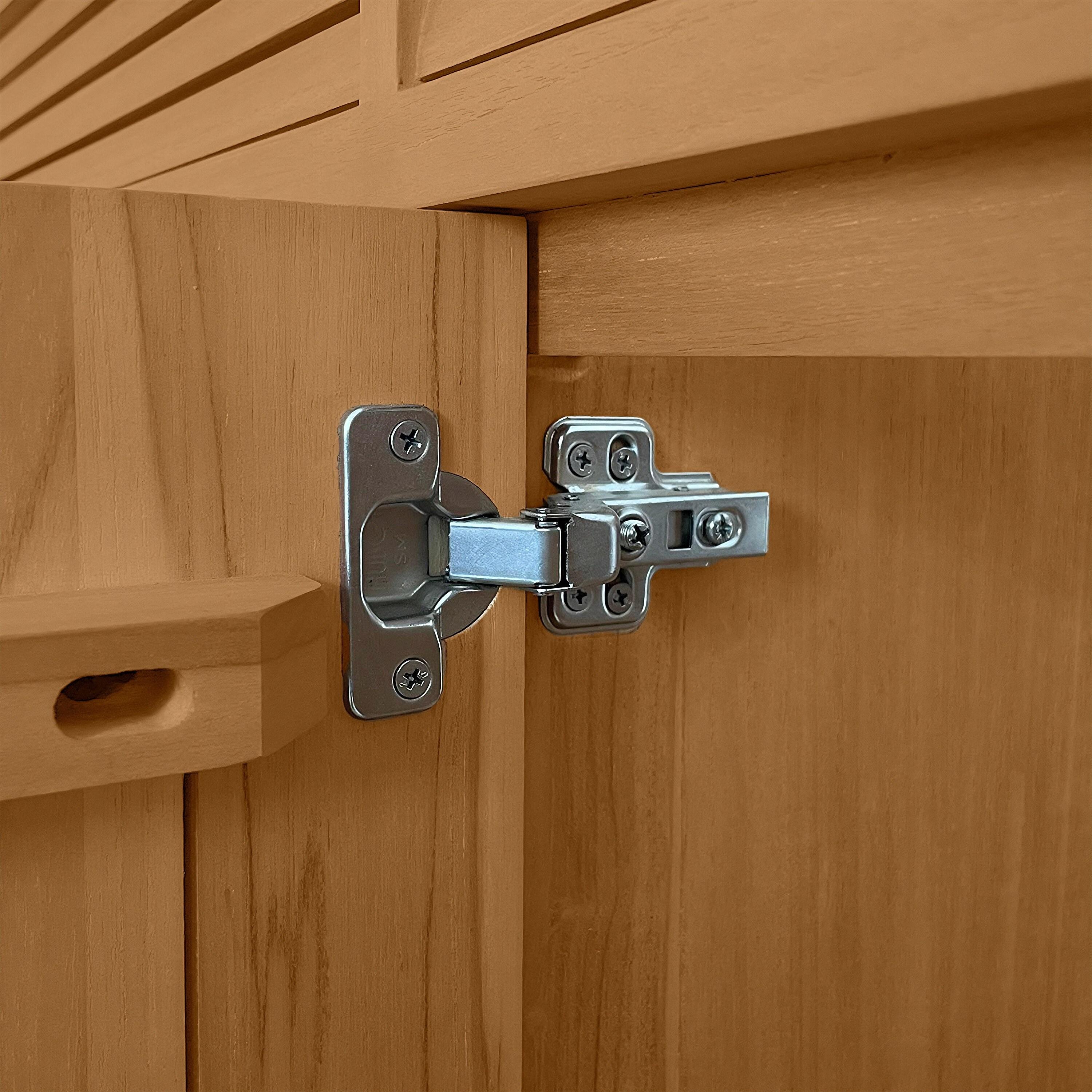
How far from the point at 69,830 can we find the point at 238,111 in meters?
0.45

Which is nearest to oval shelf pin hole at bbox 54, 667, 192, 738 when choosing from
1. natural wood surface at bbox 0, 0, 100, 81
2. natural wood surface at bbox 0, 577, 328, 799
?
natural wood surface at bbox 0, 577, 328, 799

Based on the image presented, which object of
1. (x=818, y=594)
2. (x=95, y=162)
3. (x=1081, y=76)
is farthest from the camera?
(x=95, y=162)

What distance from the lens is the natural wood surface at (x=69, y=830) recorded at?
405mm

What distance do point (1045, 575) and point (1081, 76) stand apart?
0.51 m

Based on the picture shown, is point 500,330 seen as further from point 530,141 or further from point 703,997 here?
point 703,997

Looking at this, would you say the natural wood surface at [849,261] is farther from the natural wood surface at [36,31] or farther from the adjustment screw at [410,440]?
the natural wood surface at [36,31]

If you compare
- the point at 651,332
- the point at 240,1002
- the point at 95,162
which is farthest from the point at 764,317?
the point at 95,162

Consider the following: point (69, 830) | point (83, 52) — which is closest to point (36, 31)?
point (83, 52)

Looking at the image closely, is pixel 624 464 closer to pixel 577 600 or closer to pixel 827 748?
pixel 577 600

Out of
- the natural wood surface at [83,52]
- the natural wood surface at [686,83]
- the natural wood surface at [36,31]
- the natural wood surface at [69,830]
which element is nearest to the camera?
the natural wood surface at [686,83]

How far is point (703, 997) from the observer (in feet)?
2.16

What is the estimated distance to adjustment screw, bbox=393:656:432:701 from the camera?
0.48m

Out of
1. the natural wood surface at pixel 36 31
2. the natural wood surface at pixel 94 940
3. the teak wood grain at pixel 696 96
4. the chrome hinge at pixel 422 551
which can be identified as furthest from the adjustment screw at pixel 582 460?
the natural wood surface at pixel 36 31

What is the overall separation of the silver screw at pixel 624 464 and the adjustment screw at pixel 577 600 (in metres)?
0.05
